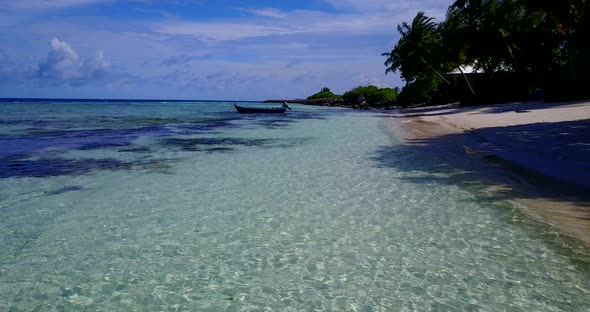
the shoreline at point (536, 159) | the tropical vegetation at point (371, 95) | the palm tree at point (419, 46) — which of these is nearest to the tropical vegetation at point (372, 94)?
the tropical vegetation at point (371, 95)

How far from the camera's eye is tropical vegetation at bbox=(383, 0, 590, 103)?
2777cm

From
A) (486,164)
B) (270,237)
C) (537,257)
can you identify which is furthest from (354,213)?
(486,164)

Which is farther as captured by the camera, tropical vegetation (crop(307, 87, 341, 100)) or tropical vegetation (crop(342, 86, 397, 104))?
tropical vegetation (crop(307, 87, 341, 100))

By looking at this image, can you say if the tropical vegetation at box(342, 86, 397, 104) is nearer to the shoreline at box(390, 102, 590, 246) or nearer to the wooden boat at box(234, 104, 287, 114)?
the wooden boat at box(234, 104, 287, 114)

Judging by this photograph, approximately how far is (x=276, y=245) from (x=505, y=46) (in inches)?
1329

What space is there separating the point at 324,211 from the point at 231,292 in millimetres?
3303

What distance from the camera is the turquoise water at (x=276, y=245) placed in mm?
4336

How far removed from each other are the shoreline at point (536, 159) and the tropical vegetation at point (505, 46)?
9181 mm

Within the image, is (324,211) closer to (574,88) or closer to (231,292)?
(231,292)

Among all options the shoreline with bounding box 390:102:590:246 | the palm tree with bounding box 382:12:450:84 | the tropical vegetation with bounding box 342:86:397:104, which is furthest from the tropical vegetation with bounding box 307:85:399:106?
the shoreline with bounding box 390:102:590:246

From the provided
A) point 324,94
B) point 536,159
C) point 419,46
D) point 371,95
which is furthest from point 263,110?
point 324,94

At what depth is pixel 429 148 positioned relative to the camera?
1534cm

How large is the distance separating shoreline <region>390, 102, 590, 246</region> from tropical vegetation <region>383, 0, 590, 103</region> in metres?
9.18

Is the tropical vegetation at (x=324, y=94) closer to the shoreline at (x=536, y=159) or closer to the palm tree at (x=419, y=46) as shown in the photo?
the palm tree at (x=419, y=46)
